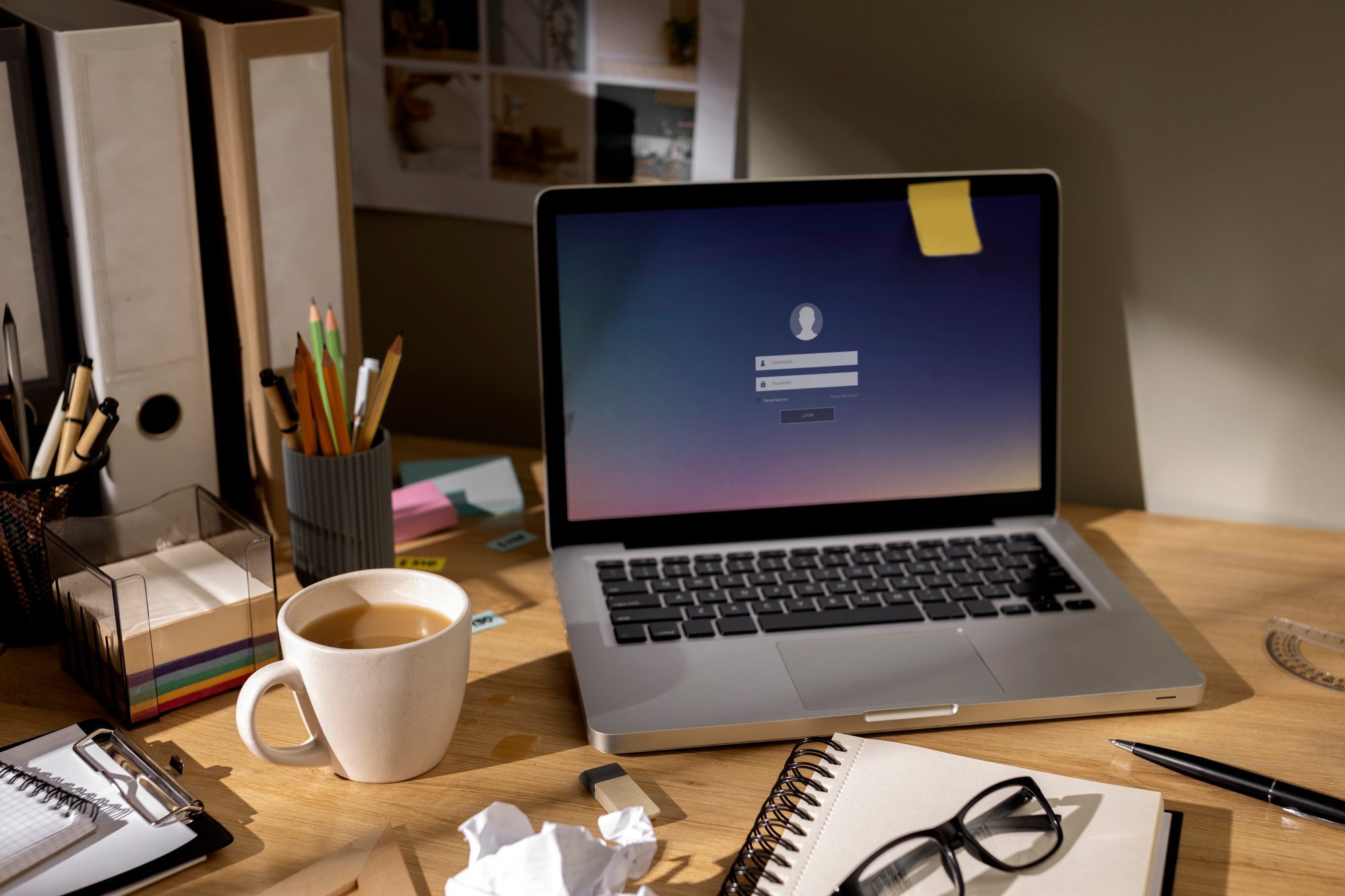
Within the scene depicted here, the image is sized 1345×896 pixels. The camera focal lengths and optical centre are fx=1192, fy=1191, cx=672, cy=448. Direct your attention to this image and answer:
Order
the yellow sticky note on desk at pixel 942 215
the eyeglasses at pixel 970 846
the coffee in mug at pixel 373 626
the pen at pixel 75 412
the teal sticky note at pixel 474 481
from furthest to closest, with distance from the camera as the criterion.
Result: the teal sticky note at pixel 474 481 < the yellow sticky note on desk at pixel 942 215 < the pen at pixel 75 412 < the coffee in mug at pixel 373 626 < the eyeglasses at pixel 970 846

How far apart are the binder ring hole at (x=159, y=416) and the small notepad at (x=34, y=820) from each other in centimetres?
30

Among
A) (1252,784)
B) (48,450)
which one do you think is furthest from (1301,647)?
(48,450)

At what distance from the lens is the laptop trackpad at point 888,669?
735 millimetres

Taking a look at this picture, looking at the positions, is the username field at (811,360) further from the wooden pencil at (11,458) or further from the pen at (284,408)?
the wooden pencil at (11,458)

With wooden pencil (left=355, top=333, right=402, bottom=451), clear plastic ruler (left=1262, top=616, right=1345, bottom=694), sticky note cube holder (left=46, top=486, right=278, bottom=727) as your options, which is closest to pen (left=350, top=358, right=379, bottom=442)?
wooden pencil (left=355, top=333, right=402, bottom=451)

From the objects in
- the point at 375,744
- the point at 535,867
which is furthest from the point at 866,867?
the point at 375,744

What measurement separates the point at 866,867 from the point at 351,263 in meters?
0.63

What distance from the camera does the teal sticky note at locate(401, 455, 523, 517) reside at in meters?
1.02

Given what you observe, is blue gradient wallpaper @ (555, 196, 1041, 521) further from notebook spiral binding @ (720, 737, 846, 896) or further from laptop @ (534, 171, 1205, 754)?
notebook spiral binding @ (720, 737, 846, 896)

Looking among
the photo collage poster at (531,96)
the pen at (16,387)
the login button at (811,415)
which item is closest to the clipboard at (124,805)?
the pen at (16,387)

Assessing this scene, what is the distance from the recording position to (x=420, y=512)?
0.98m

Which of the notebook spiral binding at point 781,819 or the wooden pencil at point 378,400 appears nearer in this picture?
the notebook spiral binding at point 781,819

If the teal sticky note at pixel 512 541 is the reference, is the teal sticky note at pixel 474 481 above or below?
above

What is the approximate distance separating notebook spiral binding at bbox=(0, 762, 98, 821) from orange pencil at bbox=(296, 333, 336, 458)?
0.28 m
